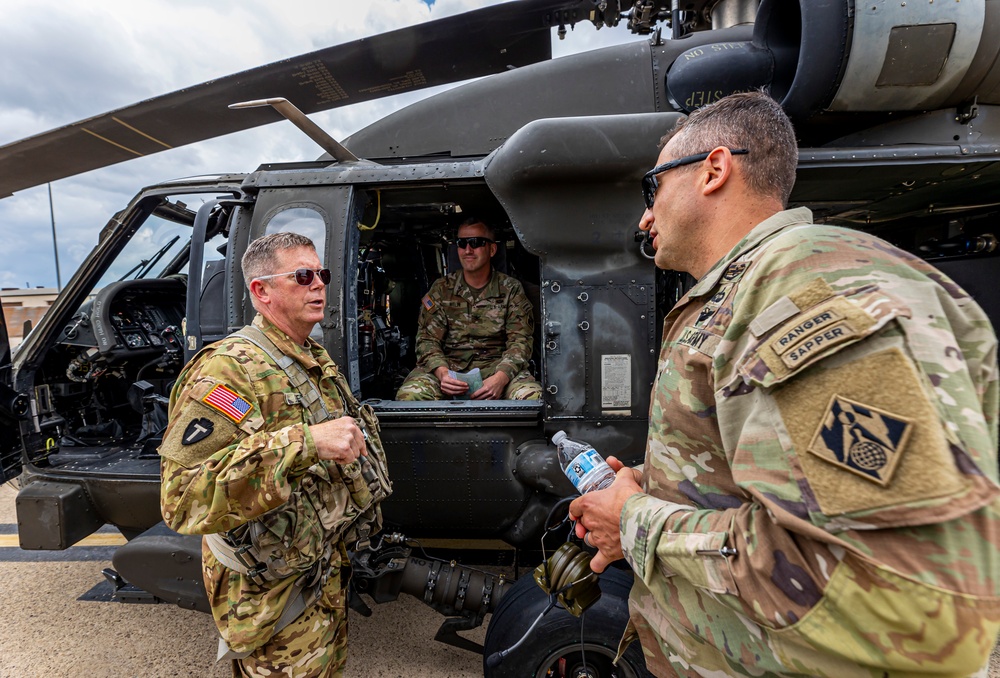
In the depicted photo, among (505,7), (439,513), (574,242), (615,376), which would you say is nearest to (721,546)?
(615,376)

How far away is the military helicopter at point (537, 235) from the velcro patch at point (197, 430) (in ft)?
2.85

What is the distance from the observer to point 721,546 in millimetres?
813

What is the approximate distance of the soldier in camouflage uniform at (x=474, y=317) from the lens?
10.6 feet

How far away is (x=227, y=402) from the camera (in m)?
1.47

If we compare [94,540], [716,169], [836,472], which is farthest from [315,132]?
[94,540]

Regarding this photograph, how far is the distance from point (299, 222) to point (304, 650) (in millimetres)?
1819

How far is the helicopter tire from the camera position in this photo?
74.4 inches

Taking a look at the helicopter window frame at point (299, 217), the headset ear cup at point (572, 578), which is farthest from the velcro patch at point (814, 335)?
the helicopter window frame at point (299, 217)

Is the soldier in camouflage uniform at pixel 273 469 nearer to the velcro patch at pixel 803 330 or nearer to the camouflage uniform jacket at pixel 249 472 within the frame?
the camouflage uniform jacket at pixel 249 472

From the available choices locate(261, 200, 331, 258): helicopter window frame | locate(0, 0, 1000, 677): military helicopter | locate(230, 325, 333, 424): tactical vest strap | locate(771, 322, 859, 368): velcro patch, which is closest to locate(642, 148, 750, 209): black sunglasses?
locate(771, 322, 859, 368): velcro patch

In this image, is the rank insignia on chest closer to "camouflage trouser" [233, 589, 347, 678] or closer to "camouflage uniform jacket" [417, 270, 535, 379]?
"camouflage trouser" [233, 589, 347, 678]

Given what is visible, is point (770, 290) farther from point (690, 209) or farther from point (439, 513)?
point (439, 513)

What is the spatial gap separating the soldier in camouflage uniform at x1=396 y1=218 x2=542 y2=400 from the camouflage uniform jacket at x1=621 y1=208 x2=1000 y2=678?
2.20m

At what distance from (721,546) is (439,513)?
5.87 ft
